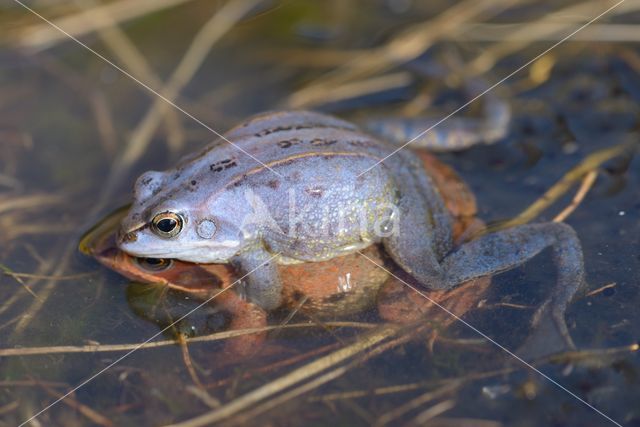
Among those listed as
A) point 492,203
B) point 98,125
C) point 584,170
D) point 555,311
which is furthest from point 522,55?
point 98,125

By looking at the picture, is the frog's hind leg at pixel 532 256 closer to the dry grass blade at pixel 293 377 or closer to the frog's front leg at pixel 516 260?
the frog's front leg at pixel 516 260

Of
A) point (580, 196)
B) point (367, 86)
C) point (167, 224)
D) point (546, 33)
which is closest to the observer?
point (167, 224)

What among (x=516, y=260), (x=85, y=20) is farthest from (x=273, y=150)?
(x=85, y=20)

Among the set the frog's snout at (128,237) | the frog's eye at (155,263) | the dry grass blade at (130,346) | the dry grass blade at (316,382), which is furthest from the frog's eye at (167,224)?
the dry grass blade at (316,382)

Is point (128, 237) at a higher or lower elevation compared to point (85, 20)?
lower

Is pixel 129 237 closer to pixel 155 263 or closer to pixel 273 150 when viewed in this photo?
pixel 155 263

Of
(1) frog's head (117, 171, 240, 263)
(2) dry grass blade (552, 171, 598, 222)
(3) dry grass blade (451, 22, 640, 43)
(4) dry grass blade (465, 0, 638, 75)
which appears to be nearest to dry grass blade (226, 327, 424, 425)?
(1) frog's head (117, 171, 240, 263)

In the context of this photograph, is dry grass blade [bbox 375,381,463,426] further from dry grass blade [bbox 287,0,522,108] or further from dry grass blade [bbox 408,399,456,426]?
dry grass blade [bbox 287,0,522,108]

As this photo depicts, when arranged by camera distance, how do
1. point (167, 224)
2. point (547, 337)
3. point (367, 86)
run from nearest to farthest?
point (547, 337) < point (167, 224) < point (367, 86)
